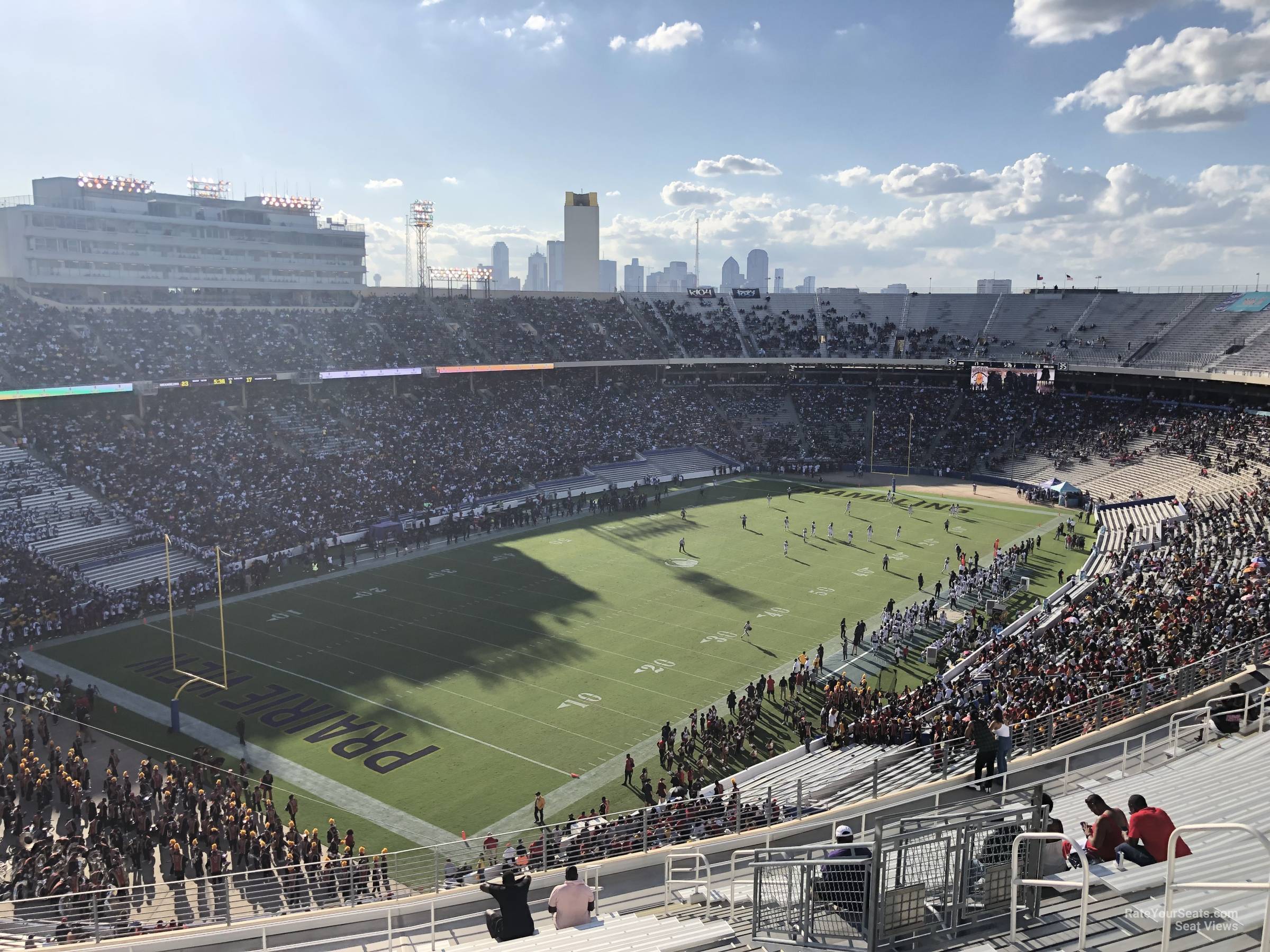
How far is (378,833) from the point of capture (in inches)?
814

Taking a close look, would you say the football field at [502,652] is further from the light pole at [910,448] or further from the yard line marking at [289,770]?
the light pole at [910,448]

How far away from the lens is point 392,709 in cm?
2697

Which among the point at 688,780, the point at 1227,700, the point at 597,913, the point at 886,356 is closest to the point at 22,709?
the point at 688,780

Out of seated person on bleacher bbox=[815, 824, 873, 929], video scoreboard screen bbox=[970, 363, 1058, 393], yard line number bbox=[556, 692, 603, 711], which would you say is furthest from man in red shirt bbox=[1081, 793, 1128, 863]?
video scoreboard screen bbox=[970, 363, 1058, 393]

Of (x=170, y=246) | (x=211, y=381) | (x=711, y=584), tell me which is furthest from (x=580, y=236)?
(x=711, y=584)

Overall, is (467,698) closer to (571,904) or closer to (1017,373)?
(571,904)

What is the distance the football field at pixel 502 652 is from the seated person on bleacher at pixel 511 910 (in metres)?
10.9

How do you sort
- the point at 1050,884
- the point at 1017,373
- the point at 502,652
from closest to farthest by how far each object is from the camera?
the point at 1050,884 < the point at 502,652 < the point at 1017,373

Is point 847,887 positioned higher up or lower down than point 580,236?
lower down

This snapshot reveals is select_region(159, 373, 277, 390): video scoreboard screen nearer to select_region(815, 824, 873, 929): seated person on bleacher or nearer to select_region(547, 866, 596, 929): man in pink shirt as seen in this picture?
select_region(547, 866, 596, 929): man in pink shirt

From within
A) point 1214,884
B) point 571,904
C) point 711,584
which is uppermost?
point 1214,884

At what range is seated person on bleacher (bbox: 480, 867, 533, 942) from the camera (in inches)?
399

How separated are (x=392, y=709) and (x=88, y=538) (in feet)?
65.6

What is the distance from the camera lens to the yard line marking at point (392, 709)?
24078 millimetres
